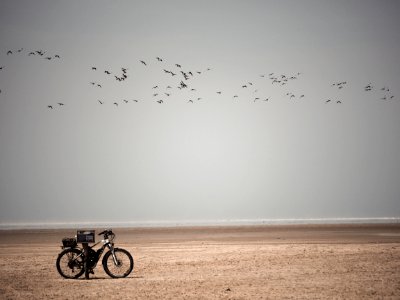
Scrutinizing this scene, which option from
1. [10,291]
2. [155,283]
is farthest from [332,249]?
[10,291]

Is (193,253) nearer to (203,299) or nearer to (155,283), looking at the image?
(155,283)

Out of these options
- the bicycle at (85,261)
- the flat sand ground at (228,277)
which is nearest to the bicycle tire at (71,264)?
the bicycle at (85,261)

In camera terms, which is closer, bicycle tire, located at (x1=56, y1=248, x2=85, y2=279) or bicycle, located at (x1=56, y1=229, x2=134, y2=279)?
bicycle, located at (x1=56, y1=229, x2=134, y2=279)

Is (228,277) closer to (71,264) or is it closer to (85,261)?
(85,261)

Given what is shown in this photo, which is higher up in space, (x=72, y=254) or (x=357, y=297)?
(x=72, y=254)

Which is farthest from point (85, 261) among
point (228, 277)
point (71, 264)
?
point (228, 277)

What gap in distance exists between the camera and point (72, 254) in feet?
67.2

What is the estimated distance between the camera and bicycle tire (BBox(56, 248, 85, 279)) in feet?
66.3

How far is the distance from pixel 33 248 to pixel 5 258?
6476 millimetres

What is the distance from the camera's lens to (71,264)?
20203mm

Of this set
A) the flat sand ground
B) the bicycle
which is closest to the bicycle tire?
the bicycle

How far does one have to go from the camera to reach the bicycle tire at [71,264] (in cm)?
2022

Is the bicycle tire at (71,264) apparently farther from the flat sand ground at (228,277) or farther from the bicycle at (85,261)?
the flat sand ground at (228,277)

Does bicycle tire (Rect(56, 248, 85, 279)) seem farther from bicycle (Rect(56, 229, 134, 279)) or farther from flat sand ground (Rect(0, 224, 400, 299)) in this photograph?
flat sand ground (Rect(0, 224, 400, 299))
